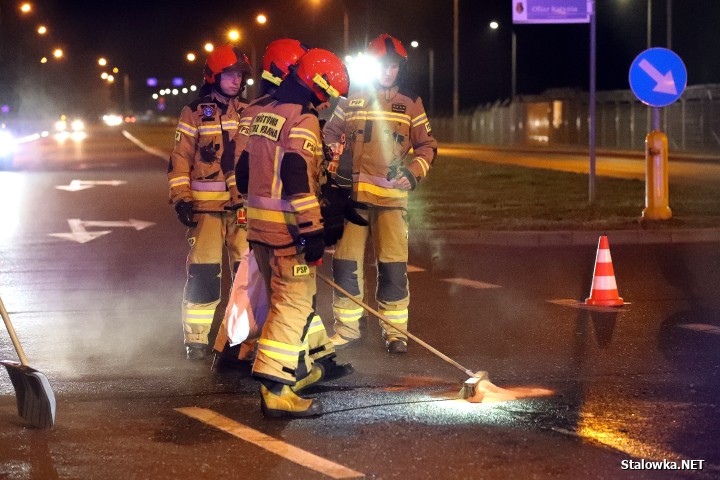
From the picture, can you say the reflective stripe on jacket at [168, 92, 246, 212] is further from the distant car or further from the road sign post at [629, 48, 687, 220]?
the distant car

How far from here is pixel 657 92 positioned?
50.6ft

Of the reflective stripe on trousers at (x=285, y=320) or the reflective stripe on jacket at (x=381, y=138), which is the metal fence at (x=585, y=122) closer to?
the reflective stripe on jacket at (x=381, y=138)

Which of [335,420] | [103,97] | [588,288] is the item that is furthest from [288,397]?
[103,97]

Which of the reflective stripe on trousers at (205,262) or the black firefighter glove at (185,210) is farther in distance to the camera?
the reflective stripe on trousers at (205,262)

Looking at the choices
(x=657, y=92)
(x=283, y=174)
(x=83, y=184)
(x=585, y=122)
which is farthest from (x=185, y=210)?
(x=585, y=122)

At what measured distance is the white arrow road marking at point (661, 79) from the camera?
1534 cm

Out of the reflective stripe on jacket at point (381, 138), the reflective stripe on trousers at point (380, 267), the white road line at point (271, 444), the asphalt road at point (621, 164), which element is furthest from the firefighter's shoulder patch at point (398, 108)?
the asphalt road at point (621, 164)

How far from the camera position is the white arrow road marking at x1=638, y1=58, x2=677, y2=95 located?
15.3 meters

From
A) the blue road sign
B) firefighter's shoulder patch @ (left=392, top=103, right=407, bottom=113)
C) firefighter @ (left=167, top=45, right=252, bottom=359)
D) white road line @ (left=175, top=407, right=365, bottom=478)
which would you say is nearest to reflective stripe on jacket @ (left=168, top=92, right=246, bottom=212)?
firefighter @ (left=167, top=45, right=252, bottom=359)

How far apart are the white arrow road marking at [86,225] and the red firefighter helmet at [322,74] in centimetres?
947

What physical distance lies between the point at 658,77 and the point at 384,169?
8.61 metres

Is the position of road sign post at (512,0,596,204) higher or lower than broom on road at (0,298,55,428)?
higher

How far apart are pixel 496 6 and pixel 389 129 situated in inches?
3535

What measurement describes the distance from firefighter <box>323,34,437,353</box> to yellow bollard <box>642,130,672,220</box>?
8220 mm
